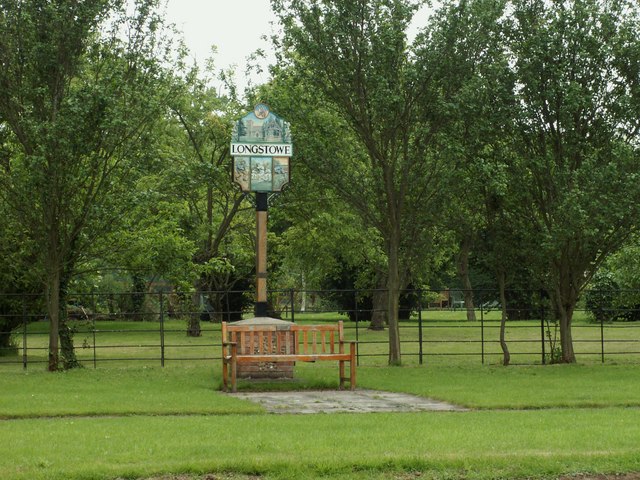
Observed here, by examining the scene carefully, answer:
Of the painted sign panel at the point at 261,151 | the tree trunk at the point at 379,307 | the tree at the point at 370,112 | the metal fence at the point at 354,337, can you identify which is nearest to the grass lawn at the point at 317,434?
the painted sign panel at the point at 261,151

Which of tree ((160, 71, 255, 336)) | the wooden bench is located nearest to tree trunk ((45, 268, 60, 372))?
the wooden bench

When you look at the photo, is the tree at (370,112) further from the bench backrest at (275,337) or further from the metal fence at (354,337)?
the bench backrest at (275,337)

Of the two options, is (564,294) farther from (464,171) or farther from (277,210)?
(277,210)

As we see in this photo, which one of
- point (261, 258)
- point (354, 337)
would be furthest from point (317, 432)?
point (354, 337)

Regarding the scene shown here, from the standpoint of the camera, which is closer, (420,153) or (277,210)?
(420,153)

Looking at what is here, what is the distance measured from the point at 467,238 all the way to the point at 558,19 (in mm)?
5407

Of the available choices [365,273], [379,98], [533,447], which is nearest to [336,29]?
[379,98]

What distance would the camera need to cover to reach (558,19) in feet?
67.6

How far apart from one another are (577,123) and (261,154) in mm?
7466

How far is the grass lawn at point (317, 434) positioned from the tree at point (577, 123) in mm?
4837

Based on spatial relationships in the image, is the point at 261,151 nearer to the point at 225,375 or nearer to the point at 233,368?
the point at 225,375

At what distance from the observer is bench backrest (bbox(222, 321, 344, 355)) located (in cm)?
1614

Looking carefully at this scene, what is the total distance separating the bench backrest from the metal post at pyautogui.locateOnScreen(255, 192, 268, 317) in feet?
3.52

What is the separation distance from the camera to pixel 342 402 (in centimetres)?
1373
